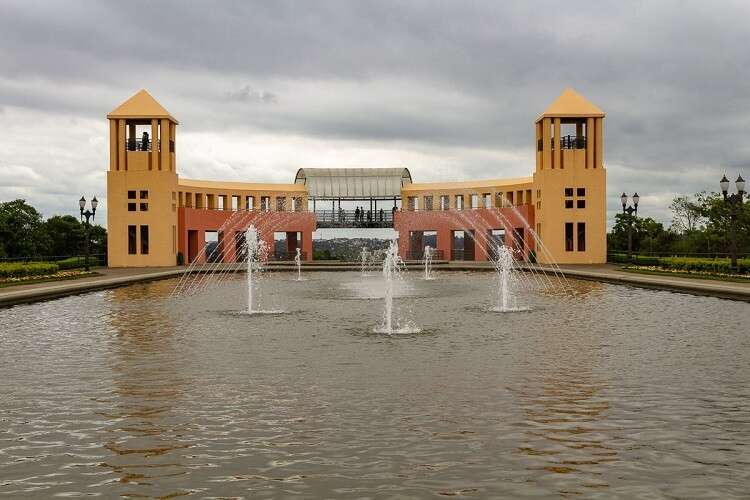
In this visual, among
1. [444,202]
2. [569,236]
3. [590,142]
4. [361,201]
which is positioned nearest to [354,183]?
[361,201]

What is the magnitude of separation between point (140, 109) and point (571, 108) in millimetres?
31315

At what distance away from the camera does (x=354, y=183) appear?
67.4 meters

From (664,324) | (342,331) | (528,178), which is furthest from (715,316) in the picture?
(528,178)

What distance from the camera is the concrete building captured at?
52.5 meters

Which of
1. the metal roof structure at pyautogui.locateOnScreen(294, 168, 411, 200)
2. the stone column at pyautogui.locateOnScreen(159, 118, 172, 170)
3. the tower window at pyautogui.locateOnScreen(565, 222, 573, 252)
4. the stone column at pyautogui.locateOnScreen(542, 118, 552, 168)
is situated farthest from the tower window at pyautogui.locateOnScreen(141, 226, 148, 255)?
the tower window at pyautogui.locateOnScreen(565, 222, 573, 252)

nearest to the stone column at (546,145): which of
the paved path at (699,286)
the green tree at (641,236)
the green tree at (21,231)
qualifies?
the green tree at (641,236)

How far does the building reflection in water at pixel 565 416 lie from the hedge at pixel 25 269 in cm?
2617

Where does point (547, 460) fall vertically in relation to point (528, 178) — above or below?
below

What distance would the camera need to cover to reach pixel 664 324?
1656 cm

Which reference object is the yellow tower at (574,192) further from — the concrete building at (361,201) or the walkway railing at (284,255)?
the walkway railing at (284,255)

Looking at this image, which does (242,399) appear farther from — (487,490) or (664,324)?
(664,324)

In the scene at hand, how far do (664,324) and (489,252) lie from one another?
45.7m

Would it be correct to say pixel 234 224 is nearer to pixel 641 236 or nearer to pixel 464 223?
pixel 464 223

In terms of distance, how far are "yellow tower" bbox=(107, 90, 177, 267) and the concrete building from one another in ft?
0.24
